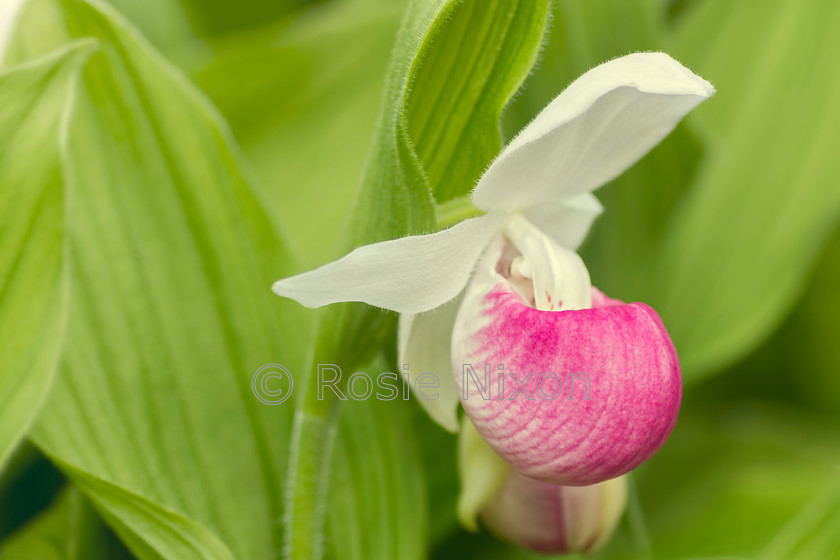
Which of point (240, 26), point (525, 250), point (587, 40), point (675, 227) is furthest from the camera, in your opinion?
point (240, 26)

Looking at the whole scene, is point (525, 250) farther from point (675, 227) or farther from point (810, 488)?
point (810, 488)

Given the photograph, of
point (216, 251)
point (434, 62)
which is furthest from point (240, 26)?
point (434, 62)

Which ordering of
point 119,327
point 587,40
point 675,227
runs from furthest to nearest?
point 675,227
point 587,40
point 119,327

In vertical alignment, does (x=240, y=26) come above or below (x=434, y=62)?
below

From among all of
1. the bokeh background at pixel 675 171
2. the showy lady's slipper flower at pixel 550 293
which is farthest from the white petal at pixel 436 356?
the bokeh background at pixel 675 171

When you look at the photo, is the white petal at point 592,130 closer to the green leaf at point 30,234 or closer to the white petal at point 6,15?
the green leaf at point 30,234

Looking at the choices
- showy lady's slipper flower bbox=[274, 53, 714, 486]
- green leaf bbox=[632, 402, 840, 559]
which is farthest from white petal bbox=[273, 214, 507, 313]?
green leaf bbox=[632, 402, 840, 559]

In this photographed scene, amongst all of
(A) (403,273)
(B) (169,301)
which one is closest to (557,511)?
(A) (403,273)
